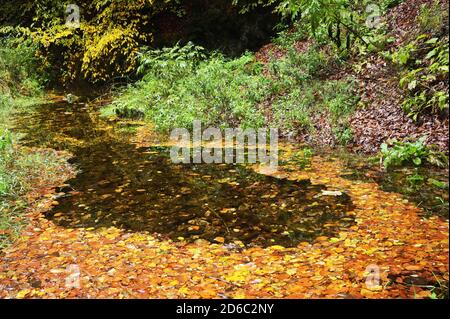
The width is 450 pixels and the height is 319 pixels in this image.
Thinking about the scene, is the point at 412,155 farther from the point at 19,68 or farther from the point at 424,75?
the point at 19,68

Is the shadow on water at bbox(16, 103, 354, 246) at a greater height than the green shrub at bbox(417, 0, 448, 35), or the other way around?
the green shrub at bbox(417, 0, 448, 35)

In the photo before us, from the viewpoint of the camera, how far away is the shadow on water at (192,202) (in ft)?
17.5

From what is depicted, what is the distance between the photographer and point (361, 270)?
423 centimetres

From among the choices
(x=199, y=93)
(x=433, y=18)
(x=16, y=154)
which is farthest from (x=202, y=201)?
(x=433, y=18)

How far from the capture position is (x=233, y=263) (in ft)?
15.1

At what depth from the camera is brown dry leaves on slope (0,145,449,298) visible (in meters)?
4.07

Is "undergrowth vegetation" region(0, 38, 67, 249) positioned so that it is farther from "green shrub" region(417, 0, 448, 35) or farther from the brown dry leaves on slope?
"green shrub" region(417, 0, 448, 35)

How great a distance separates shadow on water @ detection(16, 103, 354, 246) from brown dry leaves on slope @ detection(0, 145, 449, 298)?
0.27 m

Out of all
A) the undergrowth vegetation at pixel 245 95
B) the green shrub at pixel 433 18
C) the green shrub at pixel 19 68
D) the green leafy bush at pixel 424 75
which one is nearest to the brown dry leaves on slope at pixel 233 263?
the green leafy bush at pixel 424 75

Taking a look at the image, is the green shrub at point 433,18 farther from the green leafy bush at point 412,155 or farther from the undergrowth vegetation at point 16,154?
the undergrowth vegetation at point 16,154

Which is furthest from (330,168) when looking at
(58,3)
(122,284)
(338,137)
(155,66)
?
(58,3)

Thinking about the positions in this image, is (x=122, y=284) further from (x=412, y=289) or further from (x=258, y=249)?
(x=412, y=289)

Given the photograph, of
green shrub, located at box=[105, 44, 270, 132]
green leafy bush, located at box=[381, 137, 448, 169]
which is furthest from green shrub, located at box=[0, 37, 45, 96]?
green leafy bush, located at box=[381, 137, 448, 169]
